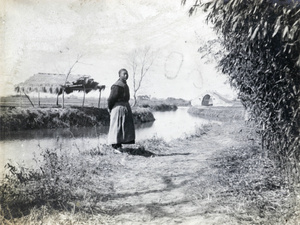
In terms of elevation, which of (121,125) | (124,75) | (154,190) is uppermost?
(124,75)

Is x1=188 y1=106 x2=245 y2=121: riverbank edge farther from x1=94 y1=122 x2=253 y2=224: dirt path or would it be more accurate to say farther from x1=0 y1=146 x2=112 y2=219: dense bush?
x1=0 y1=146 x2=112 y2=219: dense bush

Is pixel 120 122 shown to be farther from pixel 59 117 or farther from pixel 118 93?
pixel 59 117

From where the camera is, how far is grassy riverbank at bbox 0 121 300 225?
2.87 m

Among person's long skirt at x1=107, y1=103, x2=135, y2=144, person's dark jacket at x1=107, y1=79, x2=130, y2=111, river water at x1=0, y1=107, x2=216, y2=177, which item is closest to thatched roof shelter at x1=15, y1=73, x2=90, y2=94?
person's dark jacket at x1=107, y1=79, x2=130, y2=111

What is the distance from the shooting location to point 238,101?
14.1ft

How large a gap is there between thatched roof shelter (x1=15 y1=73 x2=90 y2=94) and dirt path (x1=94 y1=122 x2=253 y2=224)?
1.51 metres

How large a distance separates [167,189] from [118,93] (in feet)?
5.79

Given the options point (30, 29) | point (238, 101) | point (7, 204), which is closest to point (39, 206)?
point (7, 204)

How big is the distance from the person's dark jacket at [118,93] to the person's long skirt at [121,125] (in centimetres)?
11

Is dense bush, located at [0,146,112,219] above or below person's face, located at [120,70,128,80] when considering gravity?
below

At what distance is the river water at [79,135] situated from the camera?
12.2 feet

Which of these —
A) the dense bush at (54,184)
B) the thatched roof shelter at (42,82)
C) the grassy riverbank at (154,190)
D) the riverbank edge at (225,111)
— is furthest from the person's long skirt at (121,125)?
the riverbank edge at (225,111)

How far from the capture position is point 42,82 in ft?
12.5

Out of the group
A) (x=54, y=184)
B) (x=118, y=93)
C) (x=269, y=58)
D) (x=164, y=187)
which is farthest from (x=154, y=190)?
(x=269, y=58)
